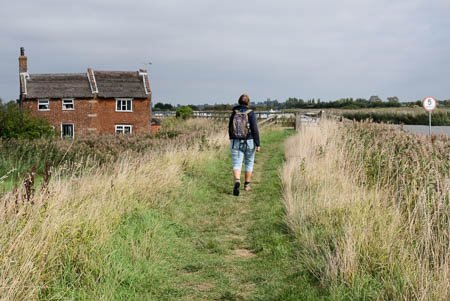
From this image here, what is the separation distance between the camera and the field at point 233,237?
434cm

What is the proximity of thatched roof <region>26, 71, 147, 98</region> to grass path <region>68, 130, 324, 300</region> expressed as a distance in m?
40.7

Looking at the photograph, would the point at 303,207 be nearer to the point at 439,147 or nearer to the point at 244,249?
the point at 244,249

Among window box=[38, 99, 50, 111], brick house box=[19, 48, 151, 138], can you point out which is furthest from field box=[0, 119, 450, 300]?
window box=[38, 99, 50, 111]

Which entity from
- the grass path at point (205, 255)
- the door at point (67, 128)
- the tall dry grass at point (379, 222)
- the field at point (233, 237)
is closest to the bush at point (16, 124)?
the door at point (67, 128)

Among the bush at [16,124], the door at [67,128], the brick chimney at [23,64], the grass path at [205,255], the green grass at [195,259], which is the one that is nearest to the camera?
the green grass at [195,259]

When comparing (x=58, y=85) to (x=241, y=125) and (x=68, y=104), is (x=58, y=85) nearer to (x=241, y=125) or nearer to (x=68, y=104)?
(x=68, y=104)

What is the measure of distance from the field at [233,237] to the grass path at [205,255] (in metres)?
0.02

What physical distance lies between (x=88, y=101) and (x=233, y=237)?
143 feet

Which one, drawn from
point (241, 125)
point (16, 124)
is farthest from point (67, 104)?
point (241, 125)

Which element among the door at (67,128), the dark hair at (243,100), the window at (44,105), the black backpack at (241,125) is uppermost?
the window at (44,105)

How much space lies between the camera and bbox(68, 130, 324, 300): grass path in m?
4.79

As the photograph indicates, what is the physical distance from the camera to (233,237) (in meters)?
7.04

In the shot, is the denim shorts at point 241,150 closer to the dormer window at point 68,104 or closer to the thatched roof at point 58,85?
the thatched roof at point 58,85

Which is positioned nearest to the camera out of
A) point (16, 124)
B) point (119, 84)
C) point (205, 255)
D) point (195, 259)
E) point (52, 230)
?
point (52, 230)
